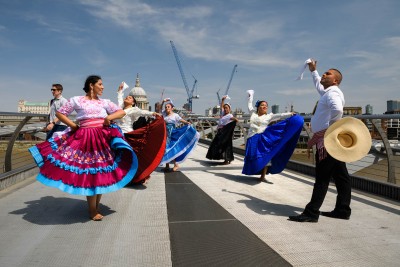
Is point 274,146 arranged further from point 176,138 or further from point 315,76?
point 176,138

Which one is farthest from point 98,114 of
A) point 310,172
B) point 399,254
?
point 310,172

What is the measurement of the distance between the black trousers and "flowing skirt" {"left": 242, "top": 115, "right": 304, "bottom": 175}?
1707 mm

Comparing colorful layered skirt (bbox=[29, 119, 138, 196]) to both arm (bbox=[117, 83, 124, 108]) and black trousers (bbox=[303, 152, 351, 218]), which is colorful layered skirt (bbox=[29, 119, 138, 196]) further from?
arm (bbox=[117, 83, 124, 108])

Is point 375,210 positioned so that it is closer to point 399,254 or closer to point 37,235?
point 399,254

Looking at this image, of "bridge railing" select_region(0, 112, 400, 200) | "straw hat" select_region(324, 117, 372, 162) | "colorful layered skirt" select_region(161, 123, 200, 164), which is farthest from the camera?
"colorful layered skirt" select_region(161, 123, 200, 164)

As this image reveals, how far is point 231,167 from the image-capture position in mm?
7828

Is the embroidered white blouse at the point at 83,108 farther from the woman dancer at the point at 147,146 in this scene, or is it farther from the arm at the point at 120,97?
the arm at the point at 120,97

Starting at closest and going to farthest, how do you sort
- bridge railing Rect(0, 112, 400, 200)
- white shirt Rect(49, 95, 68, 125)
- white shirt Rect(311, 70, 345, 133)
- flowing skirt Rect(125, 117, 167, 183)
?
white shirt Rect(311, 70, 345, 133) < bridge railing Rect(0, 112, 400, 200) < flowing skirt Rect(125, 117, 167, 183) < white shirt Rect(49, 95, 68, 125)

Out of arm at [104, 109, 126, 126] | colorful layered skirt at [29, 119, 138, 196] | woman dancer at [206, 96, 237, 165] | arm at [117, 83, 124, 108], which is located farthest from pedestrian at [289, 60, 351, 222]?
woman dancer at [206, 96, 237, 165]

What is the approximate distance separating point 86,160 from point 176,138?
3.87 m

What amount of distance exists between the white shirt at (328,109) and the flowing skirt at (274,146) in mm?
1614

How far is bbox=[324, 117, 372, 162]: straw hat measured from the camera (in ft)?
10.7

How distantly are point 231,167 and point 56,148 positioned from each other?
16.4 feet

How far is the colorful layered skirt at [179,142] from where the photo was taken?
700 centimetres
